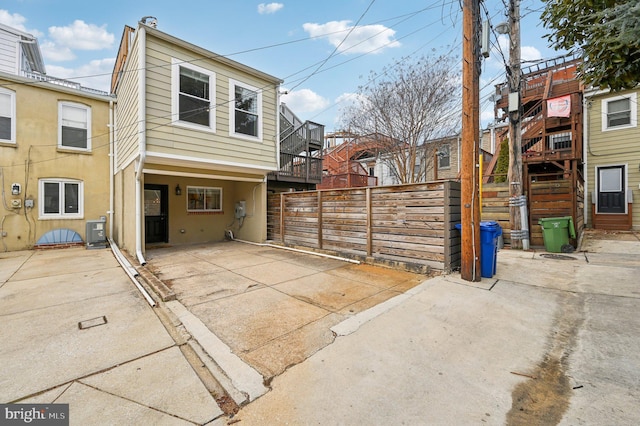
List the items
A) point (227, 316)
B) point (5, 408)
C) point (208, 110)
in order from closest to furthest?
point (5, 408) → point (227, 316) → point (208, 110)

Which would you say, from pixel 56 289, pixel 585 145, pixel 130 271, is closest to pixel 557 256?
pixel 585 145

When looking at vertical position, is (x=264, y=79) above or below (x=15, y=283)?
above

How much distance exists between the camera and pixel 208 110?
22.9 feet

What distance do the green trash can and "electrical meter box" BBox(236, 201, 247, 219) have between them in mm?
8534

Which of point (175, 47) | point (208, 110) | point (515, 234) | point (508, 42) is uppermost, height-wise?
point (508, 42)

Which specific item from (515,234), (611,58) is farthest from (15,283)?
(515,234)

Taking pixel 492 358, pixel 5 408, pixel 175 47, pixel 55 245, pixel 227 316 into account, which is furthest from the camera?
pixel 55 245

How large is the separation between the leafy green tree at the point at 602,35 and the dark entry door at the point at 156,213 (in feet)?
32.1

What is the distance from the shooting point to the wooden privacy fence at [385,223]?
487cm

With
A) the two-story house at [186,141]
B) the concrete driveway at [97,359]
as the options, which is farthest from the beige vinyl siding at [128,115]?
the concrete driveway at [97,359]

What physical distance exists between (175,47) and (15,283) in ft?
18.5

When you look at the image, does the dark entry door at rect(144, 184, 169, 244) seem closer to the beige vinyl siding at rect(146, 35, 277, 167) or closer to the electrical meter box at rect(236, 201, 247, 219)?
the electrical meter box at rect(236, 201, 247, 219)

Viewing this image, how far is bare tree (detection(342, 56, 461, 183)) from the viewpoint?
9.77m

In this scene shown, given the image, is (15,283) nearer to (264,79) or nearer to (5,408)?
(5,408)
